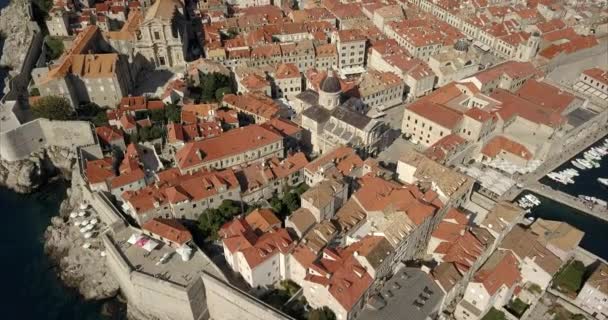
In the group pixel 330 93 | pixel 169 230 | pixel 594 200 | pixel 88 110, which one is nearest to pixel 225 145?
pixel 169 230

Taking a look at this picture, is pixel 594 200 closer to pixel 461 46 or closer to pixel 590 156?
pixel 590 156

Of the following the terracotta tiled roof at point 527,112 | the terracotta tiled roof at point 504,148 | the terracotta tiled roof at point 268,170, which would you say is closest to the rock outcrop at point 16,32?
the terracotta tiled roof at point 268,170

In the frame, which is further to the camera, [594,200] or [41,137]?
[41,137]


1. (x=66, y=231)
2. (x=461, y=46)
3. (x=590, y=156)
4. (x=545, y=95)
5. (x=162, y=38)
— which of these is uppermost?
(x=162, y=38)

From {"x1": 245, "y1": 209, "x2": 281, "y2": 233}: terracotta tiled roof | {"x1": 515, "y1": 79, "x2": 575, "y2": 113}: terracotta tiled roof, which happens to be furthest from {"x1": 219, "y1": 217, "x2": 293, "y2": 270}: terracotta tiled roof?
{"x1": 515, "y1": 79, "x2": 575, "y2": 113}: terracotta tiled roof

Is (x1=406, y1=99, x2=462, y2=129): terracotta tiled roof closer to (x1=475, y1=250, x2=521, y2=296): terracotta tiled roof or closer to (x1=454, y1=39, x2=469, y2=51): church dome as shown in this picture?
(x1=454, y1=39, x2=469, y2=51): church dome

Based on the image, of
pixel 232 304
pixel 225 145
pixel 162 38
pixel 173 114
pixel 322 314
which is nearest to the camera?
pixel 322 314
